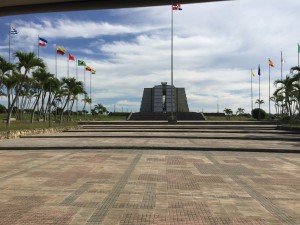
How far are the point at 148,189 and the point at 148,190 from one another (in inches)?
4.0

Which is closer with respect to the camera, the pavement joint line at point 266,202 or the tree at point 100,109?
the pavement joint line at point 266,202

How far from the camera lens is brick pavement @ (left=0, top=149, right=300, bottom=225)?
20.5 ft

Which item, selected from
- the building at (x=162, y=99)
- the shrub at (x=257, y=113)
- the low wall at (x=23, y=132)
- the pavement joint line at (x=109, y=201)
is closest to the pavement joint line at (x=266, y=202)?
the pavement joint line at (x=109, y=201)

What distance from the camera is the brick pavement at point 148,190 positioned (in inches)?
246

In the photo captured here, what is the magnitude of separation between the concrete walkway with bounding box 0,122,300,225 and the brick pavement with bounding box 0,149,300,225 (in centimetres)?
2

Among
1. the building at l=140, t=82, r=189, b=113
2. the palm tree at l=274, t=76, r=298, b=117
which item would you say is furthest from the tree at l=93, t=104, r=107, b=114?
the palm tree at l=274, t=76, r=298, b=117

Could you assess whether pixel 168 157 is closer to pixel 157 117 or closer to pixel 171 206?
pixel 171 206

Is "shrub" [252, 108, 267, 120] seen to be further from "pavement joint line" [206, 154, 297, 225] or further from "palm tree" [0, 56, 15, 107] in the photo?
"pavement joint line" [206, 154, 297, 225]

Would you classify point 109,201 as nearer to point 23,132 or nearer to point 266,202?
point 266,202

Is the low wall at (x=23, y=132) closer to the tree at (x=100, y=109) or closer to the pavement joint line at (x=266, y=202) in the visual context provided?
the pavement joint line at (x=266, y=202)

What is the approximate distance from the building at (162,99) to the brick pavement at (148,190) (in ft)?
246

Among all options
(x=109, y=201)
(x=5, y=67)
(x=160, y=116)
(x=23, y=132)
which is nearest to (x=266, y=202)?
(x=109, y=201)

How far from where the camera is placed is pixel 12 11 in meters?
6.16

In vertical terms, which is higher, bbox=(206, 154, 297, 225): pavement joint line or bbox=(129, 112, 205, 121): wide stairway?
bbox=(129, 112, 205, 121): wide stairway
